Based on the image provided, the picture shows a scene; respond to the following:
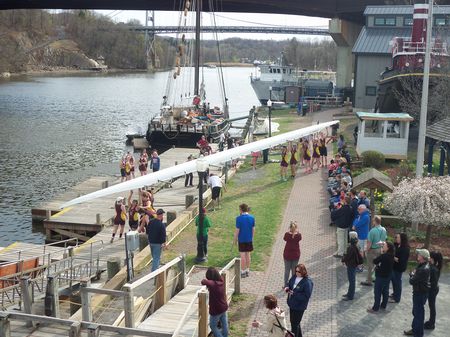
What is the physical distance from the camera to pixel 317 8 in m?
72.3

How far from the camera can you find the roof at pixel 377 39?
5202cm

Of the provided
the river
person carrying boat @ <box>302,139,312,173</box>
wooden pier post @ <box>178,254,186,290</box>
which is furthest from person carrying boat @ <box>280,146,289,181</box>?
wooden pier post @ <box>178,254,186,290</box>

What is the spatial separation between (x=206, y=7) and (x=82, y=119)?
23.4 metres

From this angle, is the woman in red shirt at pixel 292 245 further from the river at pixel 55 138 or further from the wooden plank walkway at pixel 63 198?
the wooden plank walkway at pixel 63 198

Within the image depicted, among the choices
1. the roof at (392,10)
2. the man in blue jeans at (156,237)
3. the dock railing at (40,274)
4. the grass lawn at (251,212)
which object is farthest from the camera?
the roof at (392,10)

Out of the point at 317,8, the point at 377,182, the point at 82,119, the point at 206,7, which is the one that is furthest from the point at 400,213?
the point at 206,7

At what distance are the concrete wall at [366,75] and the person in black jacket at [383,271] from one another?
4201 centimetres

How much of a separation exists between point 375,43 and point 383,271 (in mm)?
43804

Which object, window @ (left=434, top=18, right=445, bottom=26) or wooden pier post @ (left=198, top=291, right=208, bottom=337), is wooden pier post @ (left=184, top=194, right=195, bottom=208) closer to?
wooden pier post @ (left=198, top=291, right=208, bottom=337)

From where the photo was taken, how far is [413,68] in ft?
114

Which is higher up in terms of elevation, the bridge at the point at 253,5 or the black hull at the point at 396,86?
the bridge at the point at 253,5

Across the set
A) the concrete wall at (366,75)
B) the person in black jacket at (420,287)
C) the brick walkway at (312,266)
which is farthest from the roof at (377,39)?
the person in black jacket at (420,287)

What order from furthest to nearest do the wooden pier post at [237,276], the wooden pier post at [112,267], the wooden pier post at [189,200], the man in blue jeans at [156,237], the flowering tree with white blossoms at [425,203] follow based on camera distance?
the wooden pier post at [189,200] < the flowering tree with white blossoms at [425,203] < the wooden pier post at [112,267] < the man in blue jeans at [156,237] < the wooden pier post at [237,276]

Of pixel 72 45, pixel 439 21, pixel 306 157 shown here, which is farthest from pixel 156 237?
pixel 72 45
